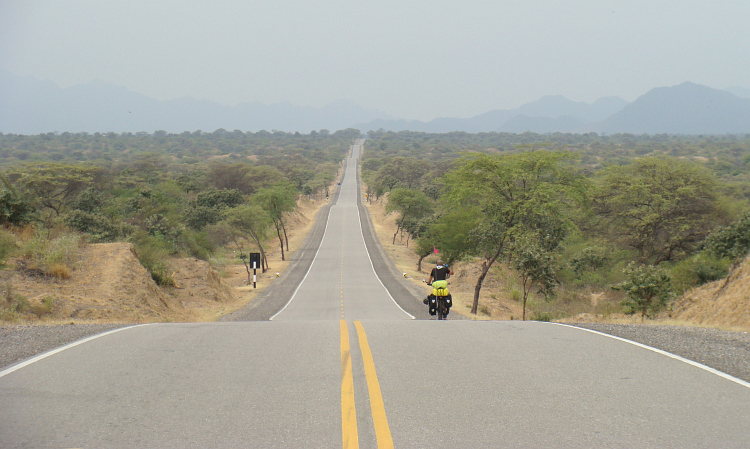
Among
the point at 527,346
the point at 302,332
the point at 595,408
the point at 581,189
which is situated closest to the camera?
the point at 595,408

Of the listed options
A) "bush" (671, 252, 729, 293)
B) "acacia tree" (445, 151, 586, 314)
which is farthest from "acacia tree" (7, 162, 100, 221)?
"bush" (671, 252, 729, 293)

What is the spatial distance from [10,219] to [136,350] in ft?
46.5

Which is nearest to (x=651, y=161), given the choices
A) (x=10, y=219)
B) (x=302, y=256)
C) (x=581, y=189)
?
(x=581, y=189)

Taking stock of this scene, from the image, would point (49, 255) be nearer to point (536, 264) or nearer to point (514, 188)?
point (536, 264)

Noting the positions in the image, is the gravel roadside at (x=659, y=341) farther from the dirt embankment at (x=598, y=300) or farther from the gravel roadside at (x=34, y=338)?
the dirt embankment at (x=598, y=300)

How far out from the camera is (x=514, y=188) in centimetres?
2291

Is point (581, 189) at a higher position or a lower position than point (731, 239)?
higher

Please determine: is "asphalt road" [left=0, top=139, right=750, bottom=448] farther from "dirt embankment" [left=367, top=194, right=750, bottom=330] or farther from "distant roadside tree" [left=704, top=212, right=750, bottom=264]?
"distant roadside tree" [left=704, top=212, right=750, bottom=264]

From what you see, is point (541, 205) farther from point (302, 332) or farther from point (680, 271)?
point (302, 332)

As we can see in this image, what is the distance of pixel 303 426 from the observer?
3.95 m

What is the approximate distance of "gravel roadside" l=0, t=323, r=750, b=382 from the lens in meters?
5.87

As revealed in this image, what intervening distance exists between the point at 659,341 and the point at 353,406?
5.06 meters

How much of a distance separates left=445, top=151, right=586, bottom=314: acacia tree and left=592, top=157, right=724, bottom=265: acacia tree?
43.8ft

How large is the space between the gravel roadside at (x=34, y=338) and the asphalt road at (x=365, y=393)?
49cm
